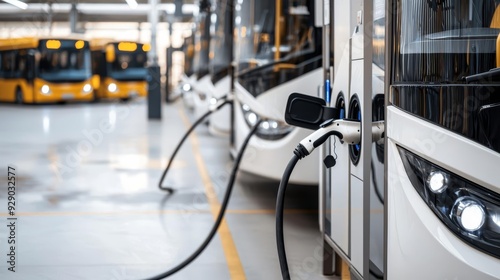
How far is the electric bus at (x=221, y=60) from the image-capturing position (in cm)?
1278

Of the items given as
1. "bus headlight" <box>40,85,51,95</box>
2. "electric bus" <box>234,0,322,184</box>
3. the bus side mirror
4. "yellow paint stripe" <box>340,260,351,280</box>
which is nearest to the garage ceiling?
"bus headlight" <box>40,85,51,95</box>

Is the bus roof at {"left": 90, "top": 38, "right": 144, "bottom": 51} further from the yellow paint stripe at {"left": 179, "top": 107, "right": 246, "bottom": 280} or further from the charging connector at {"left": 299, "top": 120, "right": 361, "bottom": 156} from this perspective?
the charging connector at {"left": 299, "top": 120, "right": 361, "bottom": 156}

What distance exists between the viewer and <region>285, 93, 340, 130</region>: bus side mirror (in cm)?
423

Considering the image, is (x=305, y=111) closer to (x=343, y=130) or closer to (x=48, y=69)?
(x=343, y=130)

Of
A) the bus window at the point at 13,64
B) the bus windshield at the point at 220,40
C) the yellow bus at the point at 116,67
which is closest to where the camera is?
the bus windshield at the point at 220,40

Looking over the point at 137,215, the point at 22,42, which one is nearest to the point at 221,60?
the point at 137,215

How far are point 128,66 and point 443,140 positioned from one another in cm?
3031

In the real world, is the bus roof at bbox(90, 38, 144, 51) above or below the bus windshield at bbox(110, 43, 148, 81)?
above

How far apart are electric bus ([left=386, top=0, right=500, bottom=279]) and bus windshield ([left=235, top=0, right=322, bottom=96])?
3.56 meters

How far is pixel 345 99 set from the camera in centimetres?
465

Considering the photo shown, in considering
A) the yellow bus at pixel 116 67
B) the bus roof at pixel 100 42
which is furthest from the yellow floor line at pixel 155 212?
the bus roof at pixel 100 42

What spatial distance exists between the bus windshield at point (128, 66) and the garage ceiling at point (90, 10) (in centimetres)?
205

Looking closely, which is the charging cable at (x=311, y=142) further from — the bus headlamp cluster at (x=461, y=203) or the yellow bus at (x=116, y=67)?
the yellow bus at (x=116, y=67)

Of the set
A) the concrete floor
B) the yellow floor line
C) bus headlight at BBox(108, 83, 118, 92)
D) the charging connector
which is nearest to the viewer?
the charging connector
